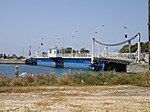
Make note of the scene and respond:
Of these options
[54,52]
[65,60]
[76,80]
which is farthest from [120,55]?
[76,80]

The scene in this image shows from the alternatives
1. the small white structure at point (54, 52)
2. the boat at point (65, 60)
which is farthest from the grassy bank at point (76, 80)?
the small white structure at point (54, 52)

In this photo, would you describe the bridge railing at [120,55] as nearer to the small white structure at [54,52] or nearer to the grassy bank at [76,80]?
the small white structure at [54,52]

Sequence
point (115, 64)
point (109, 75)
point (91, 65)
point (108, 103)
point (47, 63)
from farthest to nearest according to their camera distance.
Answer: point (47, 63), point (91, 65), point (115, 64), point (109, 75), point (108, 103)

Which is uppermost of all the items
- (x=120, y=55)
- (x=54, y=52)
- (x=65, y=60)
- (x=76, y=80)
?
(x=54, y=52)

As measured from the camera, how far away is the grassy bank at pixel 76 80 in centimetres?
2047

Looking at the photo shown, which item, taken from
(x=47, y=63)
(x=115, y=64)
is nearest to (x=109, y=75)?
(x=115, y=64)

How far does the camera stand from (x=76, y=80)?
21.5m

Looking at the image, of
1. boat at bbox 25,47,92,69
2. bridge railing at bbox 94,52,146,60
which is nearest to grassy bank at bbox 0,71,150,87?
bridge railing at bbox 94,52,146,60

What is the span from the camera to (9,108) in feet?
37.8

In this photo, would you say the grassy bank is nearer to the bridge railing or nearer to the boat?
the bridge railing

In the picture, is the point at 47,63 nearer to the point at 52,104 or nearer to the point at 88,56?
the point at 88,56

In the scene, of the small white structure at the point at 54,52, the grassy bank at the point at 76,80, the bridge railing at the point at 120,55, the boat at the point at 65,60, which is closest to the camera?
the grassy bank at the point at 76,80

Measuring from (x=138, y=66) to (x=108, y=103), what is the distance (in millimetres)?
46167

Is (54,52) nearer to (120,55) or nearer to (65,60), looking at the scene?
(65,60)
